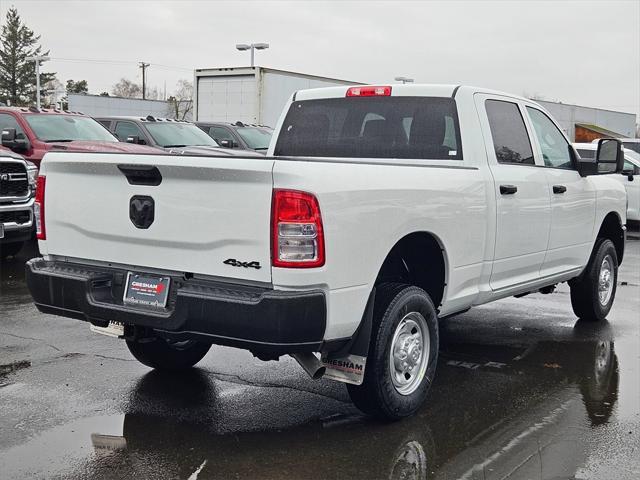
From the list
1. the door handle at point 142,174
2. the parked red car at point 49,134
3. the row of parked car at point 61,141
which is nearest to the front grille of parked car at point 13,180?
the row of parked car at point 61,141

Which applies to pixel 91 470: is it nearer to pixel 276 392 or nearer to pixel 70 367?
pixel 276 392

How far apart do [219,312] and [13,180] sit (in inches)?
263

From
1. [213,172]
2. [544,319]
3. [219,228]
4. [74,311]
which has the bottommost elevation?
[544,319]

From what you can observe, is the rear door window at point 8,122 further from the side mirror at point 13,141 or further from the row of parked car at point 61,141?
the side mirror at point 13,141

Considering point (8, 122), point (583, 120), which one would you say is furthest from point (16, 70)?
point (8, 122)

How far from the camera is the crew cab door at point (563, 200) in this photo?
6.41 metres

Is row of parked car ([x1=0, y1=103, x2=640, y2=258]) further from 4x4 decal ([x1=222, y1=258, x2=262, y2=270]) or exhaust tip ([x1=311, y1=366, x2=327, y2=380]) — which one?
exhaust tip ([x1=311, y1=366, x2=327, y2=380])

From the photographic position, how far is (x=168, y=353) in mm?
5625

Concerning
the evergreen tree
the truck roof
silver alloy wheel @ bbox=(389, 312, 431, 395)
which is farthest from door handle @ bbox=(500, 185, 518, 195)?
the evergreen tree

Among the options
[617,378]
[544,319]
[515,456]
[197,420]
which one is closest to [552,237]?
[617,378]

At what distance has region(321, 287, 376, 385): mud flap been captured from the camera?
4367mm

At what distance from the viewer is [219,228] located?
13.4 feet

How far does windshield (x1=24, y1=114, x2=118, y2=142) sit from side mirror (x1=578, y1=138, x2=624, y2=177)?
7.85 metres

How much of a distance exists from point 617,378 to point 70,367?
394cm
